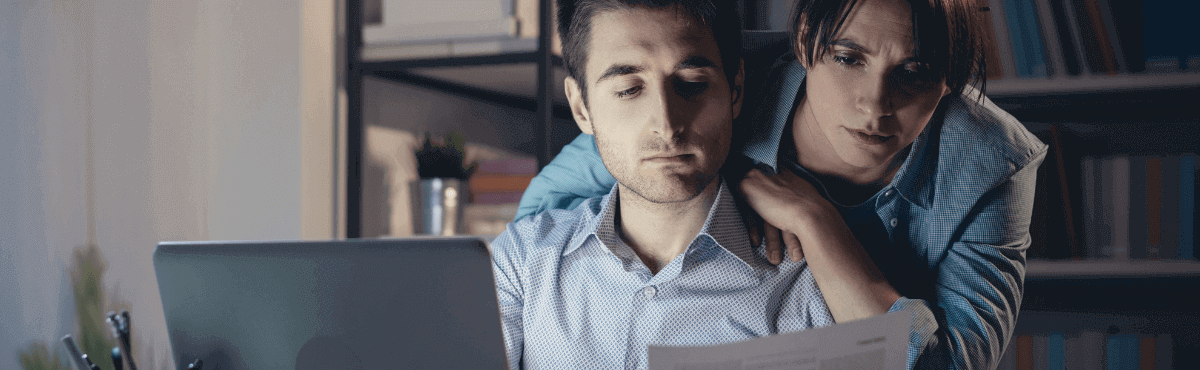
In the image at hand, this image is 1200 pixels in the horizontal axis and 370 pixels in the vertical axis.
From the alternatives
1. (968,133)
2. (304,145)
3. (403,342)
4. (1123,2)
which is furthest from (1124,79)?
(304,145)

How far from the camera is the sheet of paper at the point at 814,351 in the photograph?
634 mm

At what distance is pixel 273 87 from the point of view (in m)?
1.92

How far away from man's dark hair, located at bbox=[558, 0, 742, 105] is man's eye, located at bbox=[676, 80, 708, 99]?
57mm

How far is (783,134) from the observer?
3.91 ft

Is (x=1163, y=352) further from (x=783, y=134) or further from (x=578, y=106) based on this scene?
(x=578, y=106)

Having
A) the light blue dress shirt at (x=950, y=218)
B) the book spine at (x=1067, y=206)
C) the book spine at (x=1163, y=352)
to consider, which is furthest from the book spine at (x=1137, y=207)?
the light blue dress shirt at (x=950, y=218)

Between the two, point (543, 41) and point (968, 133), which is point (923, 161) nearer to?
point (968, 133)

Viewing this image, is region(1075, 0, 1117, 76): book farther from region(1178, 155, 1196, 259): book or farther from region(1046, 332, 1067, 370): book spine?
region(1046, 332, 1067, 370): book spine

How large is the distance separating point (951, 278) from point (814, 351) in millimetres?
527

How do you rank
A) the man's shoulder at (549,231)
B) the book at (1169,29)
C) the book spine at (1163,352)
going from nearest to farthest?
the man's shoulder at (549,231), the book at (1169,29), the book spine at (1163,352)

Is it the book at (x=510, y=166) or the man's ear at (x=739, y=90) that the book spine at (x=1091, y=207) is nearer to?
the man's ear at (x=739, y=90)

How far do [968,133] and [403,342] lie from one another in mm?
862

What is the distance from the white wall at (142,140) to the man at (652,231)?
953 mm

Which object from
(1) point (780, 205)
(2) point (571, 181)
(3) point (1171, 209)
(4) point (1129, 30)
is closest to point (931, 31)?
(1) point (780, 205)
